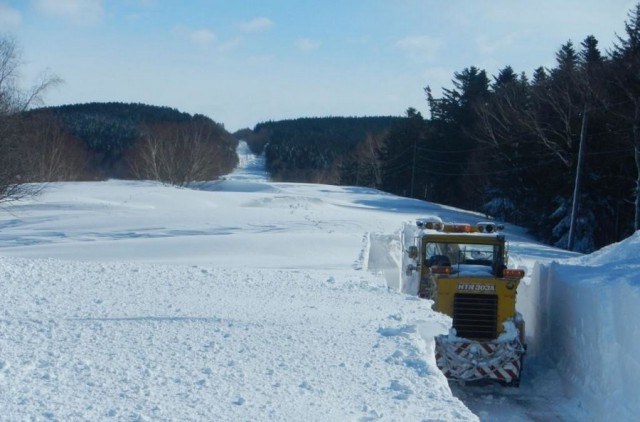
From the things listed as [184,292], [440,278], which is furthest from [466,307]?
[184,292]

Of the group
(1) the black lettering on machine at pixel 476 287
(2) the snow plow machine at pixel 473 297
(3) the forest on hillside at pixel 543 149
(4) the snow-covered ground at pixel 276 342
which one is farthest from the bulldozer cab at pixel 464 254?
(3) the forest on hillside at pixel 543 149

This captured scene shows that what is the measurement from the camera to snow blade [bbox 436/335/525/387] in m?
11.1

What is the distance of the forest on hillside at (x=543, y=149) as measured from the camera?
3650cm

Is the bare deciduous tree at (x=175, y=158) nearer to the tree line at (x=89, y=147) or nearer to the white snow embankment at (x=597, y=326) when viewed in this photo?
the tree line at (x=89, y=147)

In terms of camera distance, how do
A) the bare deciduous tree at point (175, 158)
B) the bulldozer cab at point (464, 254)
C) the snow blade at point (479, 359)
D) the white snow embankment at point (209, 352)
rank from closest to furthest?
the white snow embankment at point (209, 352)
the snow blade at point (479, 359)
the bulldozer cab at point (464, 254)
the bare deciduous tree at point (175, 158)

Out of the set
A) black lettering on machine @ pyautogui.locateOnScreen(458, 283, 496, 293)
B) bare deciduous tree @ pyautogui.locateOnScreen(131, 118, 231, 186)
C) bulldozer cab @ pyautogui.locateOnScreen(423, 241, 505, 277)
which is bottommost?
black lettering on machine @ pyautogui.locateOnScreen(458, 283, 496, 293)

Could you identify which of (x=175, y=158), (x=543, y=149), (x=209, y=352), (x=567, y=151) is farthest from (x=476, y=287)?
(x=175, y=158)

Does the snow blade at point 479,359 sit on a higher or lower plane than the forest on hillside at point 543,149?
lower

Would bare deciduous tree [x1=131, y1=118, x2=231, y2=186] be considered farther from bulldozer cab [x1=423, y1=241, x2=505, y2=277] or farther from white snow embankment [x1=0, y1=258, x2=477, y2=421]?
white snow embankment [x1=0, y1=258, x2=477, y2=421]

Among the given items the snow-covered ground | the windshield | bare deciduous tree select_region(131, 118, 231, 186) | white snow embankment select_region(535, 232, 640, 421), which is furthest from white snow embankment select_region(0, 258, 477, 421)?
bare deciduous tree select_region(131, 118, 231, 186)

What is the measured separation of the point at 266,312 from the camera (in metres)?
10.2

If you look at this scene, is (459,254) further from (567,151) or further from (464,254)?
(567,151)

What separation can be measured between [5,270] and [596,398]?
10151mm

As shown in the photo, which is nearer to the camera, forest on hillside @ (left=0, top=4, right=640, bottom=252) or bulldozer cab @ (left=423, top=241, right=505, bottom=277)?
bulldozer cab @ (left=423, top=241, right=505, bottom=277)
